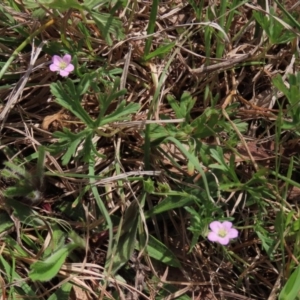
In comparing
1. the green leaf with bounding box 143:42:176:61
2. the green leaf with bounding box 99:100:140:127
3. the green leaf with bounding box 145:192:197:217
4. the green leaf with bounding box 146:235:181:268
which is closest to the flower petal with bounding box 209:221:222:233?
the green leaf with bounding box 145:192:197:217

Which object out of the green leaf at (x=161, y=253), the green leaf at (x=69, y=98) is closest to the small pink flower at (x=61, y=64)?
the green leaf at (x=69, y=98)

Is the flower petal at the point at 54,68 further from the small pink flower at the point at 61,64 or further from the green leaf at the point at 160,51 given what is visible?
the green leaf at the point at 160,51

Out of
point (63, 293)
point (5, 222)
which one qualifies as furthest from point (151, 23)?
point (63, 293)

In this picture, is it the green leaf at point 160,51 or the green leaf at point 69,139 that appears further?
the green leaf at point 160,51

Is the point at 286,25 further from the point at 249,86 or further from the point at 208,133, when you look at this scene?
the point at 208,133

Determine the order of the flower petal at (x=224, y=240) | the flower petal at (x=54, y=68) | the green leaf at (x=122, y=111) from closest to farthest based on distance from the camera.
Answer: the flower petal at (x=224, y=240) → the green leaf at (x=122, y=111) → the flower petal at (x=54, y=68)

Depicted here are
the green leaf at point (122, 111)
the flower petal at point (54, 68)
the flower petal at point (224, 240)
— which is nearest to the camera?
the flower petal at point (224, 240)

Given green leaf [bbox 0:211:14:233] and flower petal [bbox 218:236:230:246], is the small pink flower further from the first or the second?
flower petal [bbox 218:236:230:246]
